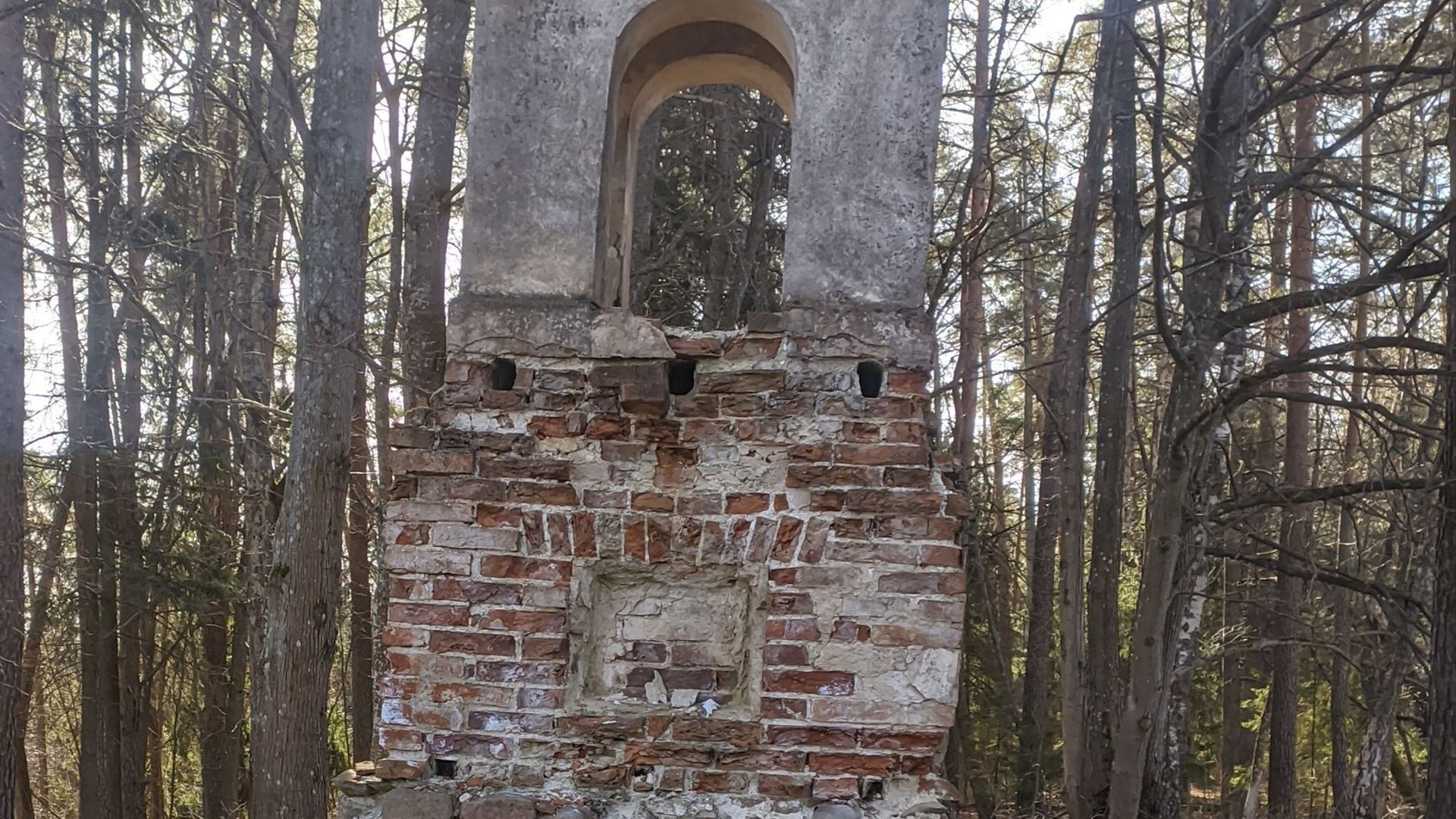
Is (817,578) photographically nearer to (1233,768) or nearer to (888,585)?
(888,585)

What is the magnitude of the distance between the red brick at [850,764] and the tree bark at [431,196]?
4692 millimetres

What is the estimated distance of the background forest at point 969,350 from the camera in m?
4.85

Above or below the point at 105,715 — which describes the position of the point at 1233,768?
below

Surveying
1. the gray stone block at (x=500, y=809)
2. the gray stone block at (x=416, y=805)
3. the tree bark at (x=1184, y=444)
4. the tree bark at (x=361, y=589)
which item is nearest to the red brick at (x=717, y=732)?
the gray stone block at (x=500, y=809)

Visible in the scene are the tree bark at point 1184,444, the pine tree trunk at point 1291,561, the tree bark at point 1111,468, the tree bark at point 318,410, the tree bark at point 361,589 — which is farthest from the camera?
the tree bark at point 361,589

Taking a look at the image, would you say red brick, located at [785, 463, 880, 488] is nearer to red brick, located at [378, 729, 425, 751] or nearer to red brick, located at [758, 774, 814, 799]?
red brick, located at [758, 774, 814, 799]

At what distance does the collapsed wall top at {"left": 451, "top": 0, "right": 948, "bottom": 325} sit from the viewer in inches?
115

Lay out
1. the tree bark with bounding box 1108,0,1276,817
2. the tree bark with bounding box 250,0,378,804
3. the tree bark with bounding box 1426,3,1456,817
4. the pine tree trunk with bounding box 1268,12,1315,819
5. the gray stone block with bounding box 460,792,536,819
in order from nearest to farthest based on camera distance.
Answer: the gray stone block with bounding box 460,792,536,819, the tree bark with bounding box 1426,3,1456,817, the tree bark with bounding box 1108,0,1276,817, the tree bark with bounding box 250,0,378,804, the pine tree trunk with bounding box 1268,12,1315,819

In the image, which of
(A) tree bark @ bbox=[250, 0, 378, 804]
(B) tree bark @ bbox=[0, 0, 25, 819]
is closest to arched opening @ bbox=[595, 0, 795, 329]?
(A) tree bark @ bbox=[250, 0, 378, 804]

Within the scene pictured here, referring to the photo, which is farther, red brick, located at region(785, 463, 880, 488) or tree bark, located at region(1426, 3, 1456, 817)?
tree bark, located at region(1426, 3, 1456, 817)

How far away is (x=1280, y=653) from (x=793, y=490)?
851cm

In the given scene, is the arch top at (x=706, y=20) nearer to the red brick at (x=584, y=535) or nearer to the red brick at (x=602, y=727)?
the red brick at (x=584, y=535)

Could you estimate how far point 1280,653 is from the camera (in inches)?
370

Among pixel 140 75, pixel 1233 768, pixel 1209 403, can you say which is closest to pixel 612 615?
pixel 1209 403
